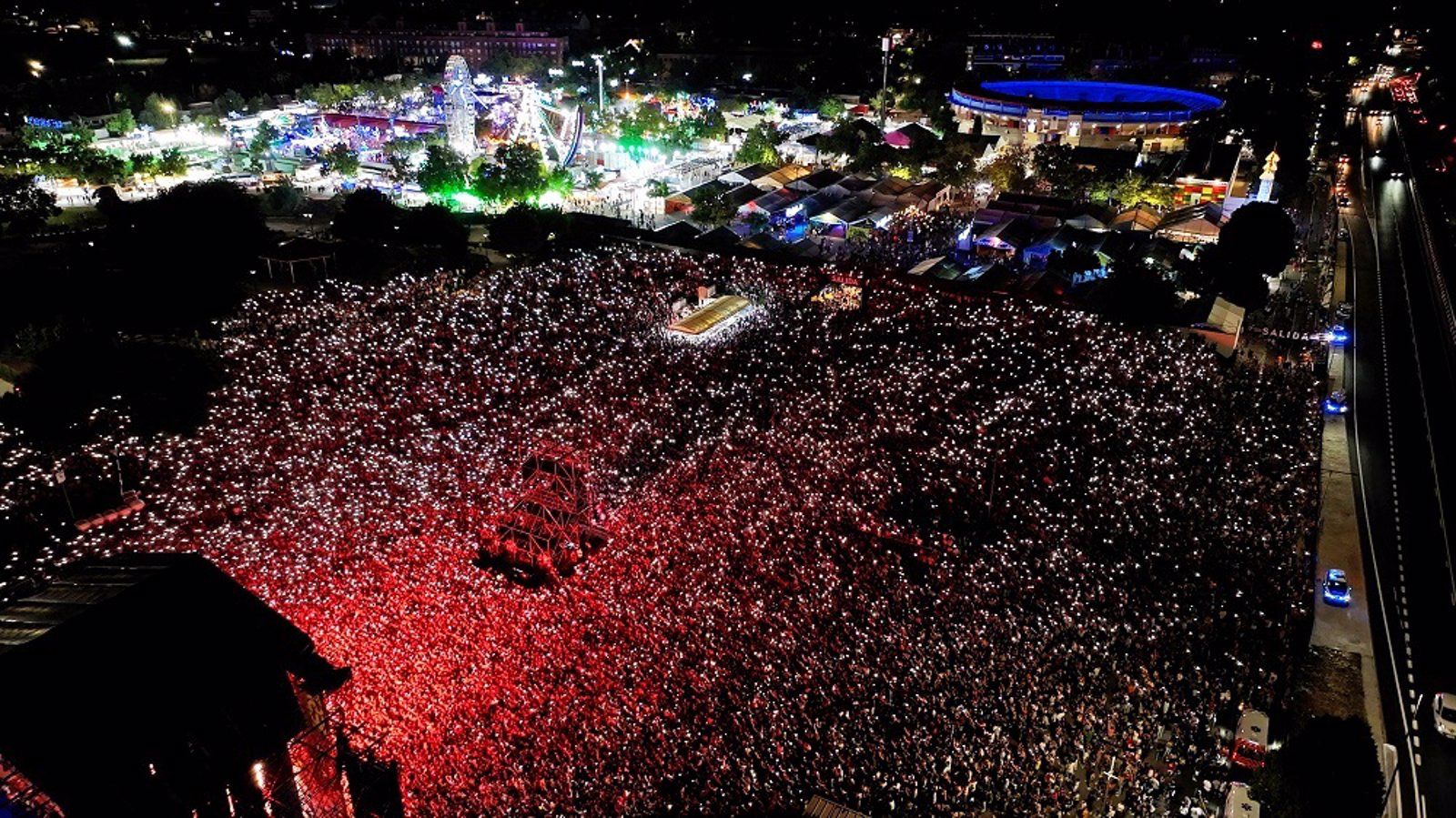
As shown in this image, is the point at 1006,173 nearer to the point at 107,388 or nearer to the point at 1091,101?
the point at 1091,101

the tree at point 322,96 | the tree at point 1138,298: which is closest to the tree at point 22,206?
the tree at point 322,96

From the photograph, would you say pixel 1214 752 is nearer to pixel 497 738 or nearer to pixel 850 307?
pixel 497 738

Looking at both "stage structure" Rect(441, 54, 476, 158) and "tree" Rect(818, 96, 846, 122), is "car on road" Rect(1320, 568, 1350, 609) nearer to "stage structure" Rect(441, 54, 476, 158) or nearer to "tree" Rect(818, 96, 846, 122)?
"stage structure" Rect(441, 54, 476, 158)

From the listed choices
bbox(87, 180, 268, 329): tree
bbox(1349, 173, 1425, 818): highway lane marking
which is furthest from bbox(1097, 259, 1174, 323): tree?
bbox(87, 180, 268, 329): tree

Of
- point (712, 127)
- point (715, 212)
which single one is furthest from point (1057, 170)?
→ point (712, 127)

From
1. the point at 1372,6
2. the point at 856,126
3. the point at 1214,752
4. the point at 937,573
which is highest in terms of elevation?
the point at 1372,6

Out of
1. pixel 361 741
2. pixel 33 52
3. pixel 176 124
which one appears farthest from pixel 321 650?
pixel 33 52

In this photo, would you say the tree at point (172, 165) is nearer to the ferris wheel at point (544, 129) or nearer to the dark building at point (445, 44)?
the ferris wheel at point (544, 129)

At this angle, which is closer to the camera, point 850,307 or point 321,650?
point 321,650

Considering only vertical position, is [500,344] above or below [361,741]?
above
